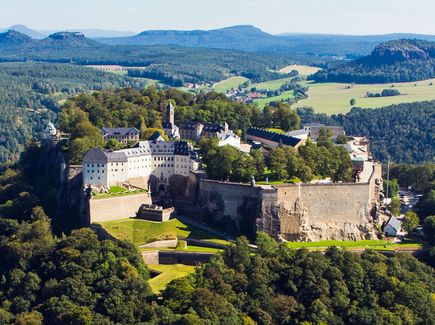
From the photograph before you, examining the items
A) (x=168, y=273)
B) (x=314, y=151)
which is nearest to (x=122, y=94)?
(x=314, y=151)

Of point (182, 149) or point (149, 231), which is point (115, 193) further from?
point (182, 149)

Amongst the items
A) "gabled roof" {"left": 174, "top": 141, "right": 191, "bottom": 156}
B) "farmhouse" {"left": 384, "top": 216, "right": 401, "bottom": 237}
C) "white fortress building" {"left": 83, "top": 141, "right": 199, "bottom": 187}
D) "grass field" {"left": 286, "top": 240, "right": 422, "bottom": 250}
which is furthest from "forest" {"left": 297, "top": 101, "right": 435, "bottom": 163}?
"white fortress building" {"left": 83, "top": 141, "right": 199, "bottom": 187}

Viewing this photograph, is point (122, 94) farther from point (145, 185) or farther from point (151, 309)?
point (151, 309)

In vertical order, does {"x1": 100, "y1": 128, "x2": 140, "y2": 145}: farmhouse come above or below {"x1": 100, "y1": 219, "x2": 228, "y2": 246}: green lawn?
above

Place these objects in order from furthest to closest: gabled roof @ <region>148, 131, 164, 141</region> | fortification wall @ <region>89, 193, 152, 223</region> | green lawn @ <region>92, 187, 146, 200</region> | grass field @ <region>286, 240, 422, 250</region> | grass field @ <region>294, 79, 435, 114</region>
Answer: grass field @ <region>294, 79, 435, 114</region>, gabled roof @ <region>148, 131, 164, 141</region>, green lawn @ <region>92, 187, 146, 200</region>, fortification wall @ <region>89, 193, 152, 223</region>, grass field @ <region>286, 240, 422, 250</region>

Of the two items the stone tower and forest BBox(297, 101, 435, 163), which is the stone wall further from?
forest BBox(297, 101, 435, 163)

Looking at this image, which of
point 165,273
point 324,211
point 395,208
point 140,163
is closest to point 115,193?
point 140,163

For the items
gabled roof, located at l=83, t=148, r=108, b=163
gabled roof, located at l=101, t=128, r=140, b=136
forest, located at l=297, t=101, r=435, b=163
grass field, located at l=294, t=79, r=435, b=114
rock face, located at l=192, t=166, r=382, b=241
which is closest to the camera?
rock face, located at l=192, t=166, r=382, b=241
